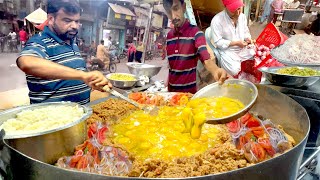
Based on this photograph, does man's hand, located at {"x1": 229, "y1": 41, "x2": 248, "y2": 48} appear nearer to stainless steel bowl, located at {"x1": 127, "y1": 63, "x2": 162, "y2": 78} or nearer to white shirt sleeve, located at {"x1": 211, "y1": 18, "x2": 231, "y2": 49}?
white shirt sleeve, located at {"x1": 211, "y1": 18, "x2": 231, "y2": 49}

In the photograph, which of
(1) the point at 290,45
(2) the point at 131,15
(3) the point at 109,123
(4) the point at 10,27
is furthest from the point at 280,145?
(2) the point at 131,15

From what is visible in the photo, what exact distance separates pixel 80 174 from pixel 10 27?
5.92 meters

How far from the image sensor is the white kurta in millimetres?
5273

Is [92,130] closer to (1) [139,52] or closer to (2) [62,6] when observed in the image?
(2) [62,6]

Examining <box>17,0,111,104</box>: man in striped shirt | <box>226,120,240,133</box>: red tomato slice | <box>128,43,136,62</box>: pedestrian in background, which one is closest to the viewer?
<box>226,120,240,133</box>: red tomato slice

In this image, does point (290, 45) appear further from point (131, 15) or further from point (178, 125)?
point (131, 15)

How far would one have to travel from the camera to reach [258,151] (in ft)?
5.47

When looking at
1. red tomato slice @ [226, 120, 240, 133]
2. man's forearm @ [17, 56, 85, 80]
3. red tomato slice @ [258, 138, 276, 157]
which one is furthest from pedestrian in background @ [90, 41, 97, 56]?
red tomato slice @ [258, 138, 276, 157]

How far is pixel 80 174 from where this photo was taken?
1151 mm

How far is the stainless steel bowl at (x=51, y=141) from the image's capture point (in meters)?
1.39

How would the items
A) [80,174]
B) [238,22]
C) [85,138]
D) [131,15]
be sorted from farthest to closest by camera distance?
[131,15] < [238,22] < [85,138] < [80,174]

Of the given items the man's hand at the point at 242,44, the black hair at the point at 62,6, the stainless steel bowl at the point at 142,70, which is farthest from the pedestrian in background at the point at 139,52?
the black hair at the point at 62,6

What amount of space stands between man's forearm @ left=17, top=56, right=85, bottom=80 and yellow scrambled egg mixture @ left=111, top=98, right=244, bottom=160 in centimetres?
57

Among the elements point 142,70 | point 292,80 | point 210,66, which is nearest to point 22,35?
point 142,70
